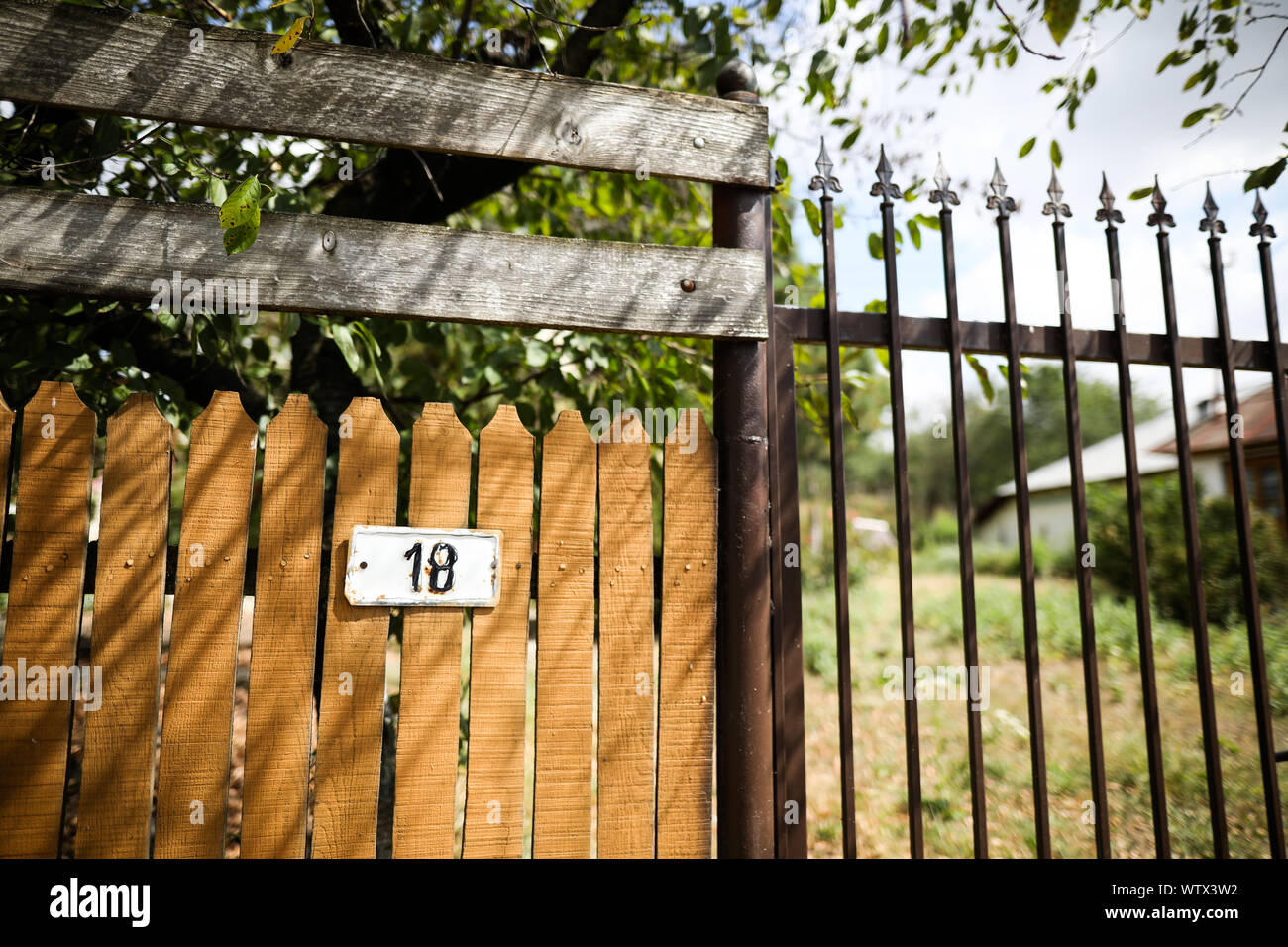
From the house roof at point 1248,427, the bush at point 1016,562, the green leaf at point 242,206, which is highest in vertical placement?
the house roof at point 1248,427

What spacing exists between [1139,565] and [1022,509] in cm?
45

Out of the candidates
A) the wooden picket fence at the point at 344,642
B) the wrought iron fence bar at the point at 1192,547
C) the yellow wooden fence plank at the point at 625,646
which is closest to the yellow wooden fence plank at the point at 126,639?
the wooden picket fence at the point at 344,642

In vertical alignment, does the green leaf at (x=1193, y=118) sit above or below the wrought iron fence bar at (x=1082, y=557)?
above

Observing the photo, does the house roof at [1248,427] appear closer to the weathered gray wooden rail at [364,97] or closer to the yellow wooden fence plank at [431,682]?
the weathered gray wooden rail at [364,97]

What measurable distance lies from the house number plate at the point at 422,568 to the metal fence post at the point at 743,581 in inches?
26.8

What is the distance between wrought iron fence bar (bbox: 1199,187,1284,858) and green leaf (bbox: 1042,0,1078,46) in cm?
135

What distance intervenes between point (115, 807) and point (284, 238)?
1509mm

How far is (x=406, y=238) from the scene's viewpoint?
195cm

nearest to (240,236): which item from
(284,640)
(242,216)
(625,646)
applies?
(242,216)

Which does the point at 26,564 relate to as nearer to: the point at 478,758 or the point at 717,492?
the point at 478,758

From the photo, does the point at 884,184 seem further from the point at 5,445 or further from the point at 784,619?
the point at 5,445

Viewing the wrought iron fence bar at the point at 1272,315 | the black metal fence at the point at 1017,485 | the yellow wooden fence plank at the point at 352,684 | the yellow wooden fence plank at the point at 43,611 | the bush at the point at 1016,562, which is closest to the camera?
the yellow wooden fence plank at the point at 43,611

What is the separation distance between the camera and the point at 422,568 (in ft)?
6.25

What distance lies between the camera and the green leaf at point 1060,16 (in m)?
1.39
